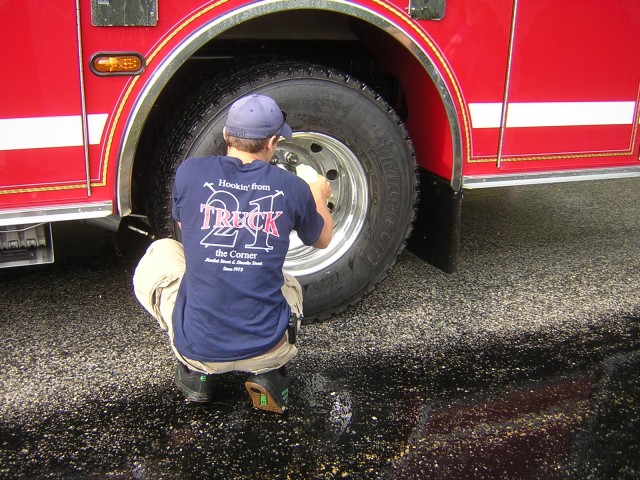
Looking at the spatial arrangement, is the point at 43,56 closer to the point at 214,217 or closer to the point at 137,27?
the point at 137,27

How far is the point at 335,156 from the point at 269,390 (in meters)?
1.16

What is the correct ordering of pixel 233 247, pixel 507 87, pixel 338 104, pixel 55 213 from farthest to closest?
pixel 507 87, pixel 338 104, pixel 55 213, pixel 233 247

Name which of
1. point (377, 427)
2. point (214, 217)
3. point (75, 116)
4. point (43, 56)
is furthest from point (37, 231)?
point (377, 427)

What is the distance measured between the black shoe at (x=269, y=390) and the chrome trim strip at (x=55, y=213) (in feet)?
2.80

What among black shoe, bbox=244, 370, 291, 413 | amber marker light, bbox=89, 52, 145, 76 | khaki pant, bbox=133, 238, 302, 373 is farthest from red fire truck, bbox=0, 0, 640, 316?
black shoe, bbox=244, 370, 291, 413

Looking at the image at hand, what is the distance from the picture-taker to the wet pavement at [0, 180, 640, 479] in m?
2.43

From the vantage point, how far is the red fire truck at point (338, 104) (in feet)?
8.65

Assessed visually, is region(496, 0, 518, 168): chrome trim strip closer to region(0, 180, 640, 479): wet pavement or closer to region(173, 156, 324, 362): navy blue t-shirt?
region(0, 180, 640, 479): wet pavement

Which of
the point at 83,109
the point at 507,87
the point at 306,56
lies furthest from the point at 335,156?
the point at 83,109

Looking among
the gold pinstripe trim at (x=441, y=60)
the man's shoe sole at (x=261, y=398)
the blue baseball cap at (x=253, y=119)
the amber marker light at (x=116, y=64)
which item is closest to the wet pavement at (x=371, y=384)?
the man's shoe sole at (x=261, y=398)

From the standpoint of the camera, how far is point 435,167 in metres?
3.42

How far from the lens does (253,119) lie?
7.86 feet

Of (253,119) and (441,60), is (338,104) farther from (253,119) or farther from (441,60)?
(253,119)

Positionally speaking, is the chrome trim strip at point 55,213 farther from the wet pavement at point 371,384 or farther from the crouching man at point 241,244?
the wet pavement at point 371,384
